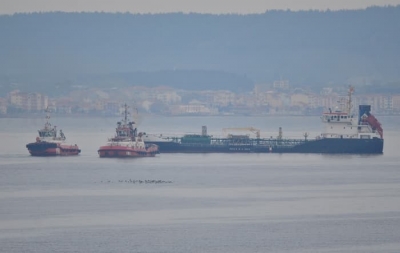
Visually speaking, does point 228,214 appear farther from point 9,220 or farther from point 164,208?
point 9,220

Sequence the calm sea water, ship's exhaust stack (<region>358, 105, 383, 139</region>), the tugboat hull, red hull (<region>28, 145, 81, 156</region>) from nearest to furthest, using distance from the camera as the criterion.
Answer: the calm sea water, the tugboat hull, red hull (<region>28, 145, 81, 156</region>), ship's exhaust stack (<region>358, 105, 383, 139</region>)

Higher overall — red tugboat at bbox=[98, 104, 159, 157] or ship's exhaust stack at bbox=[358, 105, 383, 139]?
ship's exhaust stack at bbox=[358, 105, 383, 139]

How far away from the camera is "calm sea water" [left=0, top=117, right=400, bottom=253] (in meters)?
34.2

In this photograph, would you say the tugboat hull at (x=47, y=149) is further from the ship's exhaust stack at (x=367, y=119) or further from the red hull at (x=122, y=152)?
the ship's exhaust stack at (x=367, y=119)

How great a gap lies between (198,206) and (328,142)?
31.7 meters

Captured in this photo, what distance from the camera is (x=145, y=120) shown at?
176 m

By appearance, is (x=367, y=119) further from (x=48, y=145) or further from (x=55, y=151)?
(x=48, y=145)

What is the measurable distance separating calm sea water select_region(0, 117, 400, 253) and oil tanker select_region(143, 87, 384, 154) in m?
5.99

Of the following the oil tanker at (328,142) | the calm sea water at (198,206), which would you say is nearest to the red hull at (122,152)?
the calm sea water at (198,206)

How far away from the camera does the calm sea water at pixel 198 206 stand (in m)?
34.2

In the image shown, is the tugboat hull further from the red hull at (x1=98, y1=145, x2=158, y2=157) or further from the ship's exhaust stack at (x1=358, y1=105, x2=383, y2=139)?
the ship's exhaust stack at (x1=358, y1=105, x2=383, y2=139)

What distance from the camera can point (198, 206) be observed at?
42344 millimetres

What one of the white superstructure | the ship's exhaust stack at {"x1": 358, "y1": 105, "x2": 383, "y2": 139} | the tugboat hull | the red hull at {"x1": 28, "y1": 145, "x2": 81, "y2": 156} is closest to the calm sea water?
the tugboat hull

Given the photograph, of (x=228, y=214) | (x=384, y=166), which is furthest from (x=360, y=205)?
(x=384, y=166)
